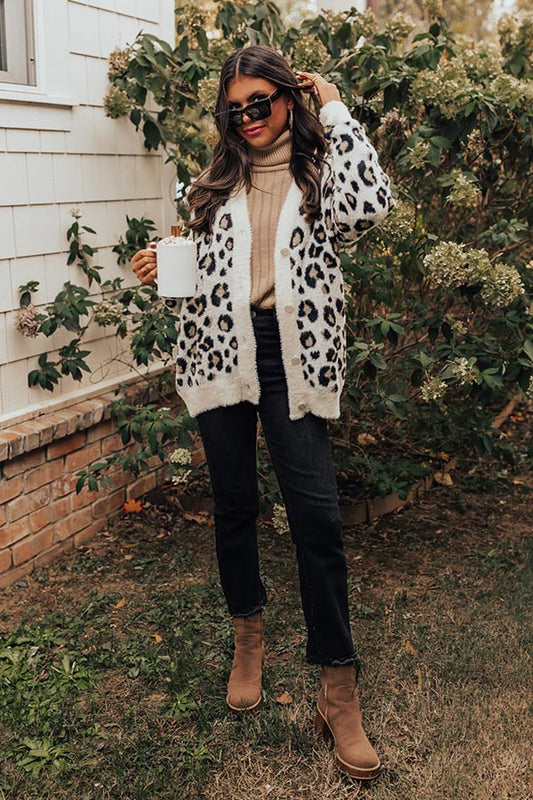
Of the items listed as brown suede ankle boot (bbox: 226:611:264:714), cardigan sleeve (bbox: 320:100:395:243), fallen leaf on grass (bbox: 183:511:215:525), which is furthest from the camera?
fallen leaf on grass (bbox: 183:511:215:525)

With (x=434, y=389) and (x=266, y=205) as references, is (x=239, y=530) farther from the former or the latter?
(x=434, y=389)

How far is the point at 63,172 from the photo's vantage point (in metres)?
3.91

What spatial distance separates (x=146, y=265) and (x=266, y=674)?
55.2 inches

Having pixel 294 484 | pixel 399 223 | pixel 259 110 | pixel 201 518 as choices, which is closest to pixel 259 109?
pixel 259 110

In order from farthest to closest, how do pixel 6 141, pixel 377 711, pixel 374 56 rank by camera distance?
pixel 374 56, pixel 6 141, pixel 377 711

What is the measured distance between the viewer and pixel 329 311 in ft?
7.91

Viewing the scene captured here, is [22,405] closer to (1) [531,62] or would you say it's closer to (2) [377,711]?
(2) [377,711]

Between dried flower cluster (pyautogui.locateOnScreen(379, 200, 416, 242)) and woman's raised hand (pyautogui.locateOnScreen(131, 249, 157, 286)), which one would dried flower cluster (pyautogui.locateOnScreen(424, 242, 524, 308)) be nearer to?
dried flower cluster (pyautogui.locateOnScreen(379, 200, 416, 242))

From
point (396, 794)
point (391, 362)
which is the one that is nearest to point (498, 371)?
point (391, 362)

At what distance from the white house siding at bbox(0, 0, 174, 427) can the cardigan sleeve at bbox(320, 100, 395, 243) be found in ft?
5.59

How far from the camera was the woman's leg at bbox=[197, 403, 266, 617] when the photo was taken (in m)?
2.57

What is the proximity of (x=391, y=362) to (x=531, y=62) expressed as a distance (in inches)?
60.8

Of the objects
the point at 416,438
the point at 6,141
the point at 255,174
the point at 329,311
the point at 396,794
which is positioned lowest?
the point at 396,794

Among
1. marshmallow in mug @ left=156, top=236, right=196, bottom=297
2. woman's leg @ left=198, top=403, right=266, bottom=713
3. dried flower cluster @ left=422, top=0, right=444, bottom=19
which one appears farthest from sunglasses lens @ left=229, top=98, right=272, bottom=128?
dried flower cluster @ left=422, top=0, right=444, bottom=19
